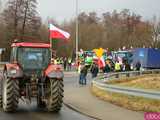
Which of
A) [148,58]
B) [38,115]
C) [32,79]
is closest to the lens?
[38,115]

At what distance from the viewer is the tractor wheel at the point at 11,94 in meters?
18.1

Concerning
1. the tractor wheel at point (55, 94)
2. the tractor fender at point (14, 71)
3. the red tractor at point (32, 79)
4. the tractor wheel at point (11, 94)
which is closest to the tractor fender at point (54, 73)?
the red tractor at point (32, 79)

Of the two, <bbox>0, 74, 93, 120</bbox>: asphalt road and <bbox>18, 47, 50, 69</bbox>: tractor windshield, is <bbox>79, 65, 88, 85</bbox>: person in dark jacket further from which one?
<bbox>18, 47, 50, 69</bbox>: tractor windshield

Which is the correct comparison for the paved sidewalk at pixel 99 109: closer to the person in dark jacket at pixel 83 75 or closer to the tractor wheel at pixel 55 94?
the tractor wheel at pixel 55 94

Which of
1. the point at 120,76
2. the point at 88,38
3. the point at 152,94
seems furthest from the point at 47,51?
the point at 88,38

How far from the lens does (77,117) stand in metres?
17.3

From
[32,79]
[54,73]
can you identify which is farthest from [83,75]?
[54,73]

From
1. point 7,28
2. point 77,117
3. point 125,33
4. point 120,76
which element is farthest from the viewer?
point 125,33

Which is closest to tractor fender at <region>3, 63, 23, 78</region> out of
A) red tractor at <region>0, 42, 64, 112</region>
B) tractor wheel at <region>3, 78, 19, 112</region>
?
red tractor at <region>0, 42, 64, 112</region>

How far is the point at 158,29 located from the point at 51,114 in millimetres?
91248

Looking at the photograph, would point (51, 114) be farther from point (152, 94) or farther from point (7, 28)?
point (7, 28)

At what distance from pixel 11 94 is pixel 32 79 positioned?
1.01 meters

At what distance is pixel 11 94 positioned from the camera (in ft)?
59.5

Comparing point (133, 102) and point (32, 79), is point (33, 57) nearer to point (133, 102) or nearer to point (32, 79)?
point (32, 79)
